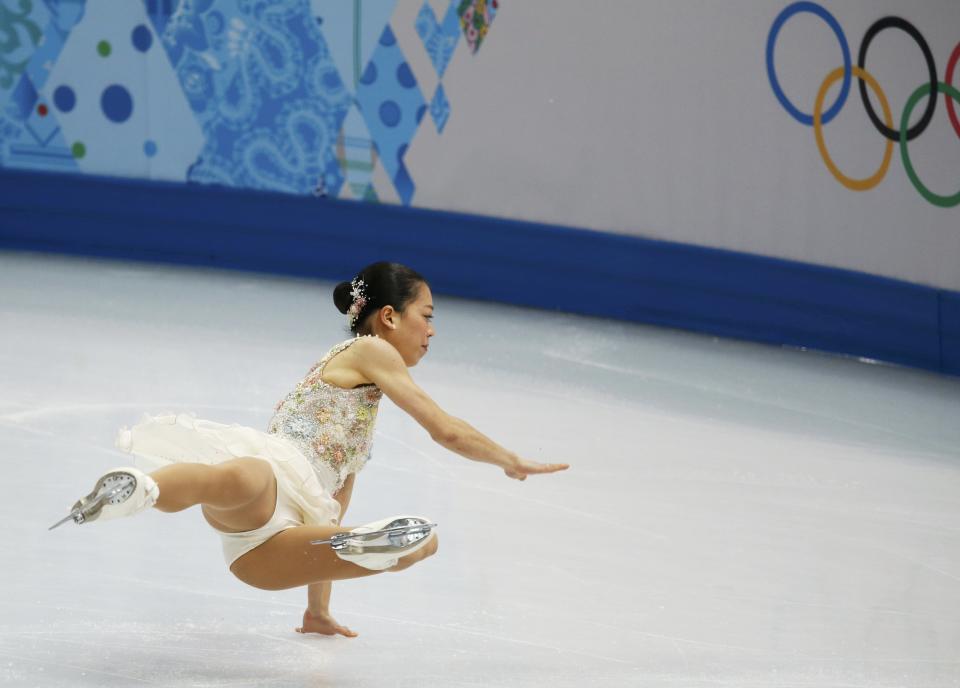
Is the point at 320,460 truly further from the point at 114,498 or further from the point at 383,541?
the point at 114,498

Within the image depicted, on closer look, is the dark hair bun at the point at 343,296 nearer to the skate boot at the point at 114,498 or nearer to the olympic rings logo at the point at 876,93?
the skate boot at the point at 114,498

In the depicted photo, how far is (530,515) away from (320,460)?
1210 mm

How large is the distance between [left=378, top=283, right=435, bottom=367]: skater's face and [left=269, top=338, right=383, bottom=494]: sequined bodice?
0.30 feet

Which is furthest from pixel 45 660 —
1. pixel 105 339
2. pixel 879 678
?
pixel 105 339

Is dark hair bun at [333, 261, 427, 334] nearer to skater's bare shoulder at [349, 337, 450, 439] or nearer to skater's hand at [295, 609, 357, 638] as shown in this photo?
skater's bare shoulder at [349, 337, 450, 439]

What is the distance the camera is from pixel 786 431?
5.00m

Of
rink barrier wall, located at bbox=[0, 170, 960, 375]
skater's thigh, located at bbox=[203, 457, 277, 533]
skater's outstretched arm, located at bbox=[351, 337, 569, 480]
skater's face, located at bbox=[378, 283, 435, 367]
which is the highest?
skater's face, located at bbox=[378, 283, 435, 367]

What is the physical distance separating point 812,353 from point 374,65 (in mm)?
2494

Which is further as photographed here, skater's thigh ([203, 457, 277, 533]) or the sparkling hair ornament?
the sparkling hair ornament

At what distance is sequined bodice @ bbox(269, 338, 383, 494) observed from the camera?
2.88 m

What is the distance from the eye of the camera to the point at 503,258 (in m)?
6.78

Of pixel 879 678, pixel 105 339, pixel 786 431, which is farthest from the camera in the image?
pixel 105 339

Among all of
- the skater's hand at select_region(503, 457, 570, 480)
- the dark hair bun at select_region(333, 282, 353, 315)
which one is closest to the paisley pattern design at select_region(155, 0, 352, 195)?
the dark hair bun at select_region(333, 282, 353, 315)

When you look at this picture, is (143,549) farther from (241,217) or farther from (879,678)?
(241,217)
